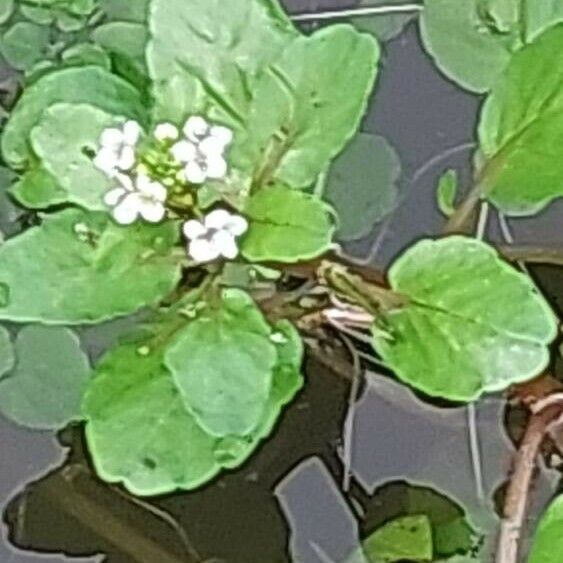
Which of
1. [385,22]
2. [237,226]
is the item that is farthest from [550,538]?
[385,22]

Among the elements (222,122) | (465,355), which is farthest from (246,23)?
(465,355)

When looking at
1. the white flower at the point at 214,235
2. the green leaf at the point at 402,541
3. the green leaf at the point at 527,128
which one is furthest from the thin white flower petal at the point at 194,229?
the green leaf at the point at 402,541

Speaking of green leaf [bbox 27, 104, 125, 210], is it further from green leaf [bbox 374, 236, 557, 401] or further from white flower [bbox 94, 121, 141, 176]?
green leaf [bbox 374, 236, 557, 401]

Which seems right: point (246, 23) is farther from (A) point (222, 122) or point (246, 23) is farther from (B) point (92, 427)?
(B) point (92, 427)

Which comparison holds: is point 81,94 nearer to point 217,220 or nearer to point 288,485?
point 217,220

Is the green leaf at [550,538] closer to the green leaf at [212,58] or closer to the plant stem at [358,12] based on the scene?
the green leaf at [212,58]

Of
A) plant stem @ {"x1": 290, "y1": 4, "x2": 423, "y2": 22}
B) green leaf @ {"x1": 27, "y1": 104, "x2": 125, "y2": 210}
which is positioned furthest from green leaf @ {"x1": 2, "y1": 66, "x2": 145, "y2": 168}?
plant stem @ {"x1": 290, "y1": 4, "x2": 423, "y2": 22}
